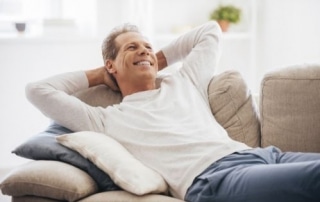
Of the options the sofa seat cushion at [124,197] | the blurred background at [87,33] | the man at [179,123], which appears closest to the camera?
the man at [179,123]

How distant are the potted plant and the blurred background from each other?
0.08m

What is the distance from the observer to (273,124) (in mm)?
2096

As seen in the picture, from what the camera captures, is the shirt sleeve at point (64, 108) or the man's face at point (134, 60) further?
the man's face at point (134, 60)

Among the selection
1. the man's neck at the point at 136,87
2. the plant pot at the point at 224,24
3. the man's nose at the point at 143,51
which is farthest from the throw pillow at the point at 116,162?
the plant pot at the point at 224,24

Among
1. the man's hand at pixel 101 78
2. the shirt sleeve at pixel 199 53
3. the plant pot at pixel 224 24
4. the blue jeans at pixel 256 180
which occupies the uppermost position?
the shirt sleeve at pixel 199 53

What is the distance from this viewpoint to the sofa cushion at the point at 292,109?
206 cm

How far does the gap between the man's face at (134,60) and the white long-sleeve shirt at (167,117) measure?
80 mm

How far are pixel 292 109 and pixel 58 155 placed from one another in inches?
38.4

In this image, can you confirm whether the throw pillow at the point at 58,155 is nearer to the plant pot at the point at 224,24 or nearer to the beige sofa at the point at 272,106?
the beige sofa at the point at 272,106

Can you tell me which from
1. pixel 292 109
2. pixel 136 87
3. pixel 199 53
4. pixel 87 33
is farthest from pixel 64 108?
pixel 87 33

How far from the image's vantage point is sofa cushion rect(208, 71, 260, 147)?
2.13m

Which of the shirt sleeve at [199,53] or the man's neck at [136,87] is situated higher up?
the shirt sleeve at [199,53]

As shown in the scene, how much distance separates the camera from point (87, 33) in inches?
144

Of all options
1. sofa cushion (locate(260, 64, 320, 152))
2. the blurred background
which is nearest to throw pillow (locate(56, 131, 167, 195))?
sofa cushion (locate(260, 64, 320, 152))
